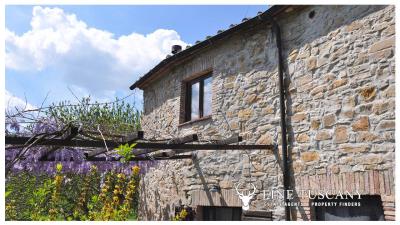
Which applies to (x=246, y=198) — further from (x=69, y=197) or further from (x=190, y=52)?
(x=69, y=197)

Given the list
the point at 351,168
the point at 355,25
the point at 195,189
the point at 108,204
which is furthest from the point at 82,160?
the point at 355,25

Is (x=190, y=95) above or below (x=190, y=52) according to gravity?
below

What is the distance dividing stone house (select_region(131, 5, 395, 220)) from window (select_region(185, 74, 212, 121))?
0.8 inches

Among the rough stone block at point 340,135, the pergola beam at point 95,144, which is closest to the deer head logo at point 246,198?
the pergola beam at point 95,144

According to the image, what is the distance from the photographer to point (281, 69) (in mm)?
5262

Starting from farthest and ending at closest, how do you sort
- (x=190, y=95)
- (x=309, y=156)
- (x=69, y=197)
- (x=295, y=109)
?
(x=69, y=197) → (x=190, y=95) → (x=295, y=109) → (x=309, y=156)

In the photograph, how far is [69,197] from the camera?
10.1 m

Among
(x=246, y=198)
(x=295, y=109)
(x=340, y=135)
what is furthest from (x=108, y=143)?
(x=340, y=135)

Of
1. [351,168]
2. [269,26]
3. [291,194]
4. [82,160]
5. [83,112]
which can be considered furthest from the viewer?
[83,112]

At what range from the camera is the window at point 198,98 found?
672 cm

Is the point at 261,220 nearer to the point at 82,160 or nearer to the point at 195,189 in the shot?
the point at 195,189

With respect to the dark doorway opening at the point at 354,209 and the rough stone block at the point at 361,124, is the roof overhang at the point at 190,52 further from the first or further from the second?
the dark doorway opening at the point at 354,209

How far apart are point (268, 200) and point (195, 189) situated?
1.70 m

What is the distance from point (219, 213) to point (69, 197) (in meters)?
5.53
